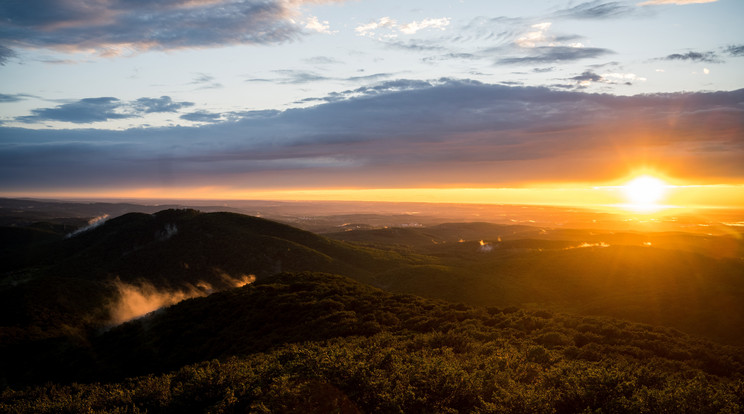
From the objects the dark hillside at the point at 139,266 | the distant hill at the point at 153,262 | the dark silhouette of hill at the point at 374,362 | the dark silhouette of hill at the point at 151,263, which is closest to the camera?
the dark silhouette of hill at the point at 374,362

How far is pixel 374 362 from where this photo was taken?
78.5ft

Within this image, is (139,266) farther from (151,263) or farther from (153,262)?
(153,262)

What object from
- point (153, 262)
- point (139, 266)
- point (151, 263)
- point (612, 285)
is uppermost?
point (153, 262)

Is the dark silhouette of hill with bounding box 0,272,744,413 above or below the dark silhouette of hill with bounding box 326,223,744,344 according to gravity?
above

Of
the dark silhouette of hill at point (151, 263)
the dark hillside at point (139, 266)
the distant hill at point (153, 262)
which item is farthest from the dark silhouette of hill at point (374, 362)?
the distant hill at point (153, 262)

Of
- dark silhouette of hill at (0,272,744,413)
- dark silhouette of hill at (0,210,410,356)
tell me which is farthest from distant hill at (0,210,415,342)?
dark silhouette of hill at (0,272,744,413)

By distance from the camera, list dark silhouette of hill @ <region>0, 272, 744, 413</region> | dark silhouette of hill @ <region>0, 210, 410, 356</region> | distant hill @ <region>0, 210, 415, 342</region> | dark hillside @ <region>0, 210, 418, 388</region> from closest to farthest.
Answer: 1. dark silhouette of hill @ <region>0, 272, 744, 413</region>
2. dark hillside @ <region>0, 210, 418, 388</region>
3. dark silhouette of hill @ <region>0, 210, 410, 356</region>
4. distant hill @ <region>0, 210, 415, 342</region>

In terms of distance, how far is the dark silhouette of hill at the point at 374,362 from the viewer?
19000 mm

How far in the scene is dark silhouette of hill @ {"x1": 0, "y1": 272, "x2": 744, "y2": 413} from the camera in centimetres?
1900

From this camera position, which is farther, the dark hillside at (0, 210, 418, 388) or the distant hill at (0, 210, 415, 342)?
the distant hill at (0, 210, 415, 342)

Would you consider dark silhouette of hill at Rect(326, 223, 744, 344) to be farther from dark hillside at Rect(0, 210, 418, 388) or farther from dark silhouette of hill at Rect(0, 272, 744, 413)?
dark hillside at Rect(0, 210, 418, 388)

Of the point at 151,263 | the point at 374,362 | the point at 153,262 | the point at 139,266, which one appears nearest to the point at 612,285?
the point at 374,362

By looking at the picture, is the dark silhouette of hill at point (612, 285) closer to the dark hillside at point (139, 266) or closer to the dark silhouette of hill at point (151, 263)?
the dark silhouette of hill at point (151, 263)

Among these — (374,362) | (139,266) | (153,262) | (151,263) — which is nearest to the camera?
(374,362)
